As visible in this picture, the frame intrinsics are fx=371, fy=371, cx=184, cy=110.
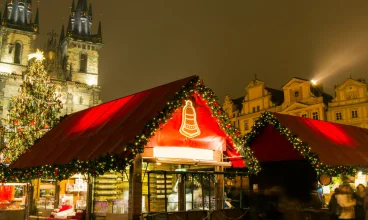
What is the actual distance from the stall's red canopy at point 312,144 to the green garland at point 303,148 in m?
0.15

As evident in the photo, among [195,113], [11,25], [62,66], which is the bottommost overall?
[195,113]

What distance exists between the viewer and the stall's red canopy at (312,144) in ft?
43.0

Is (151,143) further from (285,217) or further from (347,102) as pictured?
(347,102)

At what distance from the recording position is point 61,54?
199 ft

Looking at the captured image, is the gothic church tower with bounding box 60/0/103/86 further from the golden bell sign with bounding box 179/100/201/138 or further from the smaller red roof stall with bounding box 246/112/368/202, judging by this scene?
the golden bell sign with bounding box 179/100/201/138

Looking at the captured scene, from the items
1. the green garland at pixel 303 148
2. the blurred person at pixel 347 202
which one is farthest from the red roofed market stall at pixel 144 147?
the blurred person at pixel 347 202

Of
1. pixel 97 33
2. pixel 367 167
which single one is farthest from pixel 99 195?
pixel 97 33

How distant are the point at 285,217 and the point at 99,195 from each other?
786 cm

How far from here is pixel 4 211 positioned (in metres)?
12.5

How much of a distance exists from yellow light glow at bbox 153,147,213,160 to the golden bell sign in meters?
0.45

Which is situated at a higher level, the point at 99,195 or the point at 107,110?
the point at 107,110

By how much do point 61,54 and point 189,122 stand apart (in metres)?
54.5

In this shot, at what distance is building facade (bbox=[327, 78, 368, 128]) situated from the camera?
105 feet

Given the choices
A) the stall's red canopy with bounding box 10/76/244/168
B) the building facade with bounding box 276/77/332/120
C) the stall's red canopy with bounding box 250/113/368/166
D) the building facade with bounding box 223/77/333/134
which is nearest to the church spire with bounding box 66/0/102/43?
the building facade with bounding box 223/77/333/134
